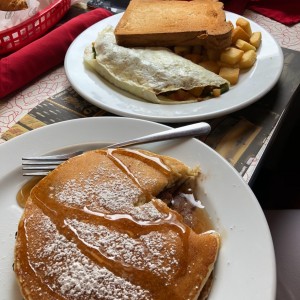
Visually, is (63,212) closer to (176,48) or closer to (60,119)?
(60,119)

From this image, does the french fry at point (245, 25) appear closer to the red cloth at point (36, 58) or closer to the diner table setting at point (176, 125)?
the diner table setting at point (176, 125)

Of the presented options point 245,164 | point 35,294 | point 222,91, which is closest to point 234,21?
point 222,91

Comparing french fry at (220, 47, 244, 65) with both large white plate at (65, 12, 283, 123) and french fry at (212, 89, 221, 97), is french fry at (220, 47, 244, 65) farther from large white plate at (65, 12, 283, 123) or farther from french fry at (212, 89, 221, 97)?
french fry at (212, 89, 221, 97)

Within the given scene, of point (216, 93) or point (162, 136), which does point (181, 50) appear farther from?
point (162, 136)

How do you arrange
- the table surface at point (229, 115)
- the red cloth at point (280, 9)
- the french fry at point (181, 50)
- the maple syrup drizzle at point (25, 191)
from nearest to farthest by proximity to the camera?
the maple syrup drizzle at point (25, 191) < the table surface at point (229, 115) < the french fry at point (181, 50) < the red cloth at point (280, 9)

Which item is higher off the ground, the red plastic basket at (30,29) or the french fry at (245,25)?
the french fry at (245,25)

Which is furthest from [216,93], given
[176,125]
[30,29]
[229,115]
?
[30,29]

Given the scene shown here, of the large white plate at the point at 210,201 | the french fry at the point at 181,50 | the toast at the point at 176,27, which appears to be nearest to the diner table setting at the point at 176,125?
the large white plate at the point at 210,201

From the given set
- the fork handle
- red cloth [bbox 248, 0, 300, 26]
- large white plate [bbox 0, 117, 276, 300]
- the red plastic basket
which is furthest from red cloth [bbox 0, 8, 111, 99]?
red cloth [bbox 248, 0, 300, 26]
